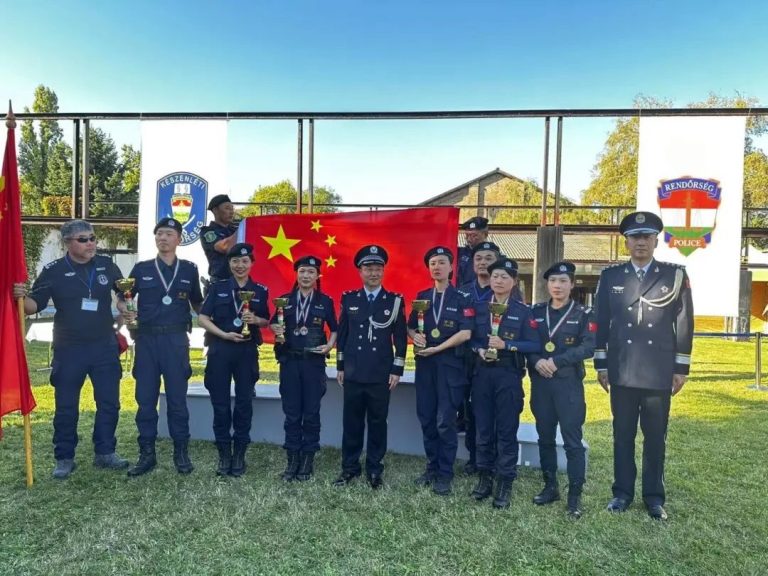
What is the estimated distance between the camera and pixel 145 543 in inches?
144

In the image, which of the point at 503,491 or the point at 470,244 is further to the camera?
the point at 470,244

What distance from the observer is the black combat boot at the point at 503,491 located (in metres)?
4.37

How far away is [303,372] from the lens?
4945mm

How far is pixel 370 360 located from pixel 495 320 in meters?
1.16

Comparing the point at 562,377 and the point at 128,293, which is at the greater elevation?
the point at 128,293

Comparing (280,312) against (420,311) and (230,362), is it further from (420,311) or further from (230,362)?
(420,311)

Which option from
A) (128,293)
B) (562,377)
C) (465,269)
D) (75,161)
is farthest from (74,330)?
(75,161)

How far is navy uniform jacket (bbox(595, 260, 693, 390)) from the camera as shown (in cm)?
424

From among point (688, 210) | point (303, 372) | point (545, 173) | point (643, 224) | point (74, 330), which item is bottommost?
point (303, 372)

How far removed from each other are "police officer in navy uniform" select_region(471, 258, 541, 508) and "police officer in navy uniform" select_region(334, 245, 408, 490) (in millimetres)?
726

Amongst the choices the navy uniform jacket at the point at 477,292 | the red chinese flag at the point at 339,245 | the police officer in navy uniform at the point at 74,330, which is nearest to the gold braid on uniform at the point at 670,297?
the navy uniform jacket at the point at 477,292

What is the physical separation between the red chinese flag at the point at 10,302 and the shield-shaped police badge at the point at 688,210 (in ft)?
28.8

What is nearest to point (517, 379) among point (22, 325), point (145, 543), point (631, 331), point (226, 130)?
point (631, 331)

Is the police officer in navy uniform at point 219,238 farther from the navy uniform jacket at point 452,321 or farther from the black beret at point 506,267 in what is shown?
the black beret at point 506,267
